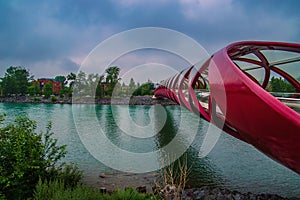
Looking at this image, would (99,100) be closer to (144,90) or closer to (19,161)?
(144,90)

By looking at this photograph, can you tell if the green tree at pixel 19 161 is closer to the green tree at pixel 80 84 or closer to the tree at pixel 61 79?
the green tree at pixel 80 84

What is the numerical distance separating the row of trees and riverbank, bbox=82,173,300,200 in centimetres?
4259

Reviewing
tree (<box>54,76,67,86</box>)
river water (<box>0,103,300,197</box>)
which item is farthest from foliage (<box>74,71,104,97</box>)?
river water (<box>0,103,300,197</box>)

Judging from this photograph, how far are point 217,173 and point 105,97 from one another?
4514 centimetres

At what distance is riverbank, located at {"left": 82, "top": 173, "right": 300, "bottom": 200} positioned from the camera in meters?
5.13

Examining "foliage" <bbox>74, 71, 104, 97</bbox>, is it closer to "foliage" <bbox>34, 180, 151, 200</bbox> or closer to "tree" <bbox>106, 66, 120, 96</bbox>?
"tree" <bbox>106, 66, 120, 96</bbox>

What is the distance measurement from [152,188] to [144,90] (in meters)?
44.5

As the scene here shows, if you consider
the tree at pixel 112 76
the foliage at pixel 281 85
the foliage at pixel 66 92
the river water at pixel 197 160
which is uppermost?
the tree at pixel 112 76

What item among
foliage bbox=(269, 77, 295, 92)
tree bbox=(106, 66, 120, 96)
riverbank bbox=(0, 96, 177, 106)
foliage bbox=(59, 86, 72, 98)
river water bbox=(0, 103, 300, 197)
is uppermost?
tree bbox=(106, 66, 120, 96)

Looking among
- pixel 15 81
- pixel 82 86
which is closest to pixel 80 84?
pixel 82 86

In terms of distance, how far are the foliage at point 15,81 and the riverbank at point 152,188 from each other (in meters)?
57.6

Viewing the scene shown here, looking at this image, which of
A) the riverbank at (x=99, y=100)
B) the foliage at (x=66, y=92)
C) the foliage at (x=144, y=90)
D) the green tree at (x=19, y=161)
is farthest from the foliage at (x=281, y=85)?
the foliage at (x=66, y=92)

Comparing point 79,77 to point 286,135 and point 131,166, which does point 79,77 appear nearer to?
point 131,166

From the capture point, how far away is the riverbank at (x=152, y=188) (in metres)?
5.13
